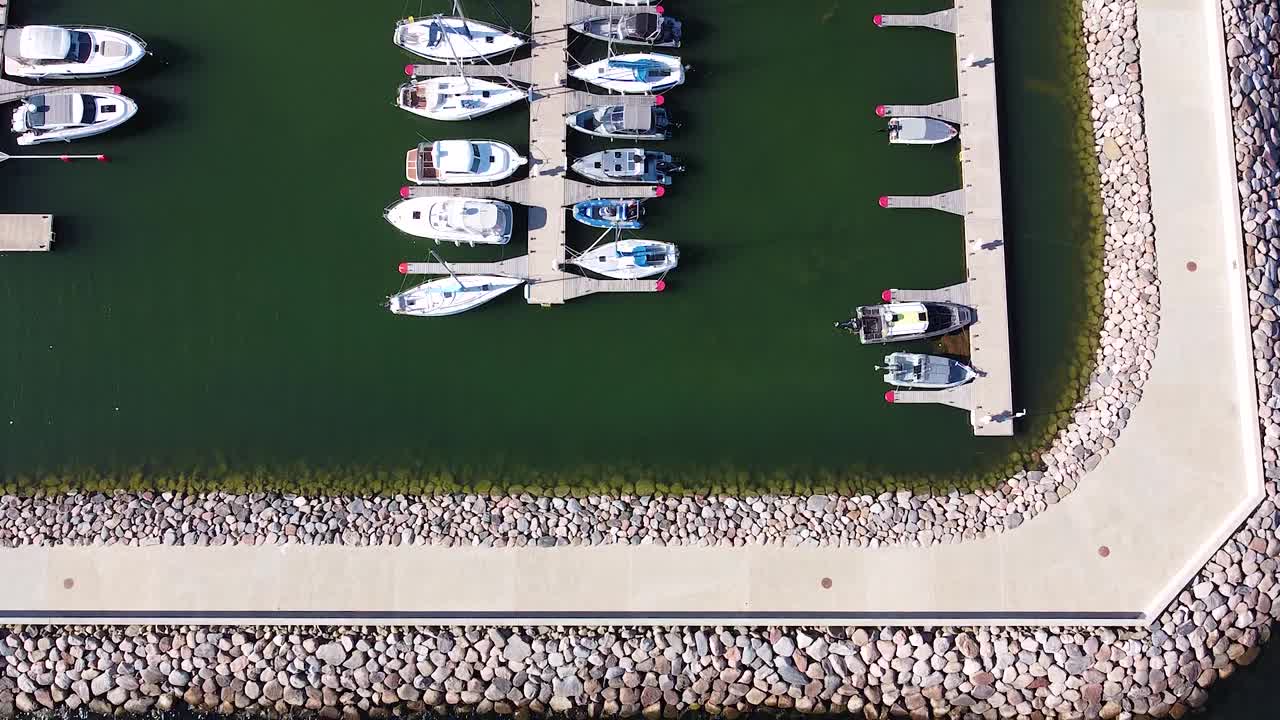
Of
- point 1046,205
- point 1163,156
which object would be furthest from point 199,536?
point 1163,156

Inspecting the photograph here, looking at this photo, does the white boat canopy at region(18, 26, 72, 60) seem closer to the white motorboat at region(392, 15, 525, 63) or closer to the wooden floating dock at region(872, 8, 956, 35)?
the white motorboat at region(392, 15, 525, 63)

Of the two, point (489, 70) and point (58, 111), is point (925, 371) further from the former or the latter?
point (58, 111)

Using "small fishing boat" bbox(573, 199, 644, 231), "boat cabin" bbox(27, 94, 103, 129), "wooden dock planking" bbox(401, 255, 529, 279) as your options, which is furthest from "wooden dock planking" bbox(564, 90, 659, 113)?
"boat cabin" bbox(27, 94, 103, 129)

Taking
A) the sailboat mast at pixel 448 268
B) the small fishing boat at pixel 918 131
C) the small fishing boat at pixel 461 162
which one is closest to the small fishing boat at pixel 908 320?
the small fishing boat at pixel 918 131

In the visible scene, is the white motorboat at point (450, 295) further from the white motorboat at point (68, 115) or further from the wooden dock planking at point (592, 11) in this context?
the white motorboat at point (68, 115)

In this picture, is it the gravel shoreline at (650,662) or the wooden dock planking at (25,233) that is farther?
the wooden dock planking at (25,233)

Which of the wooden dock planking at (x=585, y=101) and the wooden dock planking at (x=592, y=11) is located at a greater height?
the wooden dock planking at (x=592, y=11)
